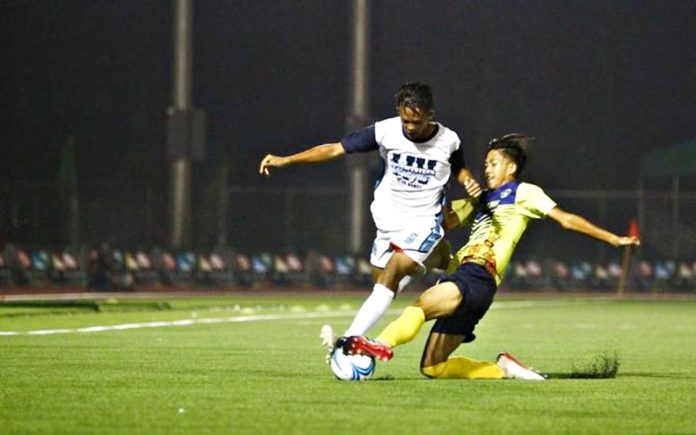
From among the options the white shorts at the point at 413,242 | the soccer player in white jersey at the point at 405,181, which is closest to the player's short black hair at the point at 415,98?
the soccer player in white jersey at the point at 405,181

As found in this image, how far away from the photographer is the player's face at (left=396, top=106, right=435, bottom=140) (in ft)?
40.1

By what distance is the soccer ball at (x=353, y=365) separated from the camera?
1207cm

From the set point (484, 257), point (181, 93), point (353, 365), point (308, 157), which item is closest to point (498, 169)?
point (484, 257)

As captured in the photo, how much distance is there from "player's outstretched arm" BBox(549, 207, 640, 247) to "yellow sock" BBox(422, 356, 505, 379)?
4.04ft

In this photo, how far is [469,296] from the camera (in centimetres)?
1231

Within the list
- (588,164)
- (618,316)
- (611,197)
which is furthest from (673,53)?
(618,316)

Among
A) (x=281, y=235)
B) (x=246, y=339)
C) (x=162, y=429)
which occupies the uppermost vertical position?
(x=162, y=429)

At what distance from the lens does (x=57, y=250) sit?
43.0m

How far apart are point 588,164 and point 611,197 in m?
5.72

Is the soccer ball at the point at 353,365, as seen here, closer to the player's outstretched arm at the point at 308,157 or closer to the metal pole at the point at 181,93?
the player's outstretched arm at the point at 308,157

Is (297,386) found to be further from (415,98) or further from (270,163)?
(415,98)

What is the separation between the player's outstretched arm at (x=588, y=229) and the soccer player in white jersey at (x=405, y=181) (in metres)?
0.76

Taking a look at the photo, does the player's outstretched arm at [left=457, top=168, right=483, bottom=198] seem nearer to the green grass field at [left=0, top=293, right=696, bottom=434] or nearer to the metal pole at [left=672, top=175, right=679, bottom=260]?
the green grass field at [left=0, top=293, right=696, bottom=434]

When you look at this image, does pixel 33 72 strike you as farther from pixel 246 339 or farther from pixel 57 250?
pixel 246 339
